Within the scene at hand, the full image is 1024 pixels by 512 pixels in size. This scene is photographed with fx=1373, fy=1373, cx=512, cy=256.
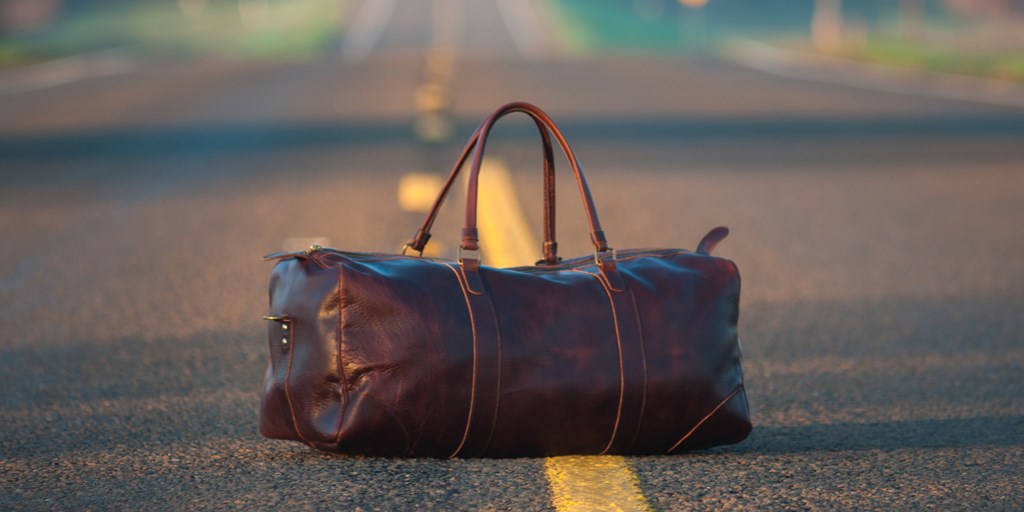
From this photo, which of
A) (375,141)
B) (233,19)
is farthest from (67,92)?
(233,19)

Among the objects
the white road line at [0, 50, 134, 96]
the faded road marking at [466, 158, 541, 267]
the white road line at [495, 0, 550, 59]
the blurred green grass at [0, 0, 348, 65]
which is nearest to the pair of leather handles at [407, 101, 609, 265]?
the faded road marking at [466, 158, 541, 267]

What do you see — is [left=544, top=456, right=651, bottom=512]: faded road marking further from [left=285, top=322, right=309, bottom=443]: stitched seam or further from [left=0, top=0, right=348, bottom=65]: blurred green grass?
[left=0, top=0, right=348, bottom=65]: blurred green grass

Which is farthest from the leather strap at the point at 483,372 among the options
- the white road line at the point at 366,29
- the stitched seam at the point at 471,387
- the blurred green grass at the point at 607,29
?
the blurred green grass at the point at 607,29

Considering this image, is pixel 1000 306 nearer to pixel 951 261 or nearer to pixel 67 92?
pixel 951 261

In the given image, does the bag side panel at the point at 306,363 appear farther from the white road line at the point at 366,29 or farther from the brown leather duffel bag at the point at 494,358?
the white road line at the point at 366,29

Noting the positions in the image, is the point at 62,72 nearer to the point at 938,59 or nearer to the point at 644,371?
the point at 938,59

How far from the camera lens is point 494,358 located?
2.98 m

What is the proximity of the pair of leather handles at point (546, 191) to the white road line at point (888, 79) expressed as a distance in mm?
13799

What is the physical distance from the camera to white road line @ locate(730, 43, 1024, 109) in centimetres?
1792

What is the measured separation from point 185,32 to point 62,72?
23523mm

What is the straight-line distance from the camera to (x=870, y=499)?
9.32 ft

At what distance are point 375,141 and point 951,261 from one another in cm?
646

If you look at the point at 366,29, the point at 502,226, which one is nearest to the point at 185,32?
the point at 366,29

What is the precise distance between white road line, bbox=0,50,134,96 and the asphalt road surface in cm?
396
